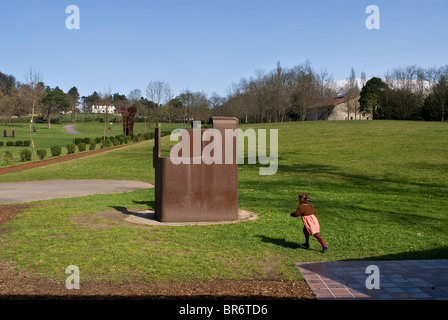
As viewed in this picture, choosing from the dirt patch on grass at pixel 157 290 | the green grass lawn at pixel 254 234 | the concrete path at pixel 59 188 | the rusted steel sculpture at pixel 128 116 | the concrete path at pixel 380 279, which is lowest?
the concrete path at pixel 59 188

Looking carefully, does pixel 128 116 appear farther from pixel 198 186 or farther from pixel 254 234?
pixel 254 234

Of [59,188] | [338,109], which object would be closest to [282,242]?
[59,188]

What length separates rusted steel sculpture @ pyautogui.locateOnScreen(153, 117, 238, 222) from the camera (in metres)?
9.24

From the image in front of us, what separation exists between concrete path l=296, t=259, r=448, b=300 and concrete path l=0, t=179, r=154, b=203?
10.2 m

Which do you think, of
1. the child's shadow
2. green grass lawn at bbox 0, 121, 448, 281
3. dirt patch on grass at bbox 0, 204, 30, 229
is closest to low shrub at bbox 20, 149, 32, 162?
green grass lawn at bbox 0, 121, 448, 281

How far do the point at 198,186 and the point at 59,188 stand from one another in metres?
9.01

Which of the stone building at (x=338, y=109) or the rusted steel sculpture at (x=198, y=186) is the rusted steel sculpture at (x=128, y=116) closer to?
the stone building at (x=338, y=109)

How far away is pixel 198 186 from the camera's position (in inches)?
368

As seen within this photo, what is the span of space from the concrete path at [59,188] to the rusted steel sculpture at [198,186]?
5.96 meters

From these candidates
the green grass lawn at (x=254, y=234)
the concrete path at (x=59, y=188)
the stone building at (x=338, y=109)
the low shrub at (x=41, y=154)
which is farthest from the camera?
the stone building at (x=338, y=109)

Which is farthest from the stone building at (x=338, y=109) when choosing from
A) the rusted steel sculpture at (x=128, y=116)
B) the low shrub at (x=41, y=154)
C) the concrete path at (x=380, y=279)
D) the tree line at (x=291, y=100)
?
the concrete path at (x=380, y=279)

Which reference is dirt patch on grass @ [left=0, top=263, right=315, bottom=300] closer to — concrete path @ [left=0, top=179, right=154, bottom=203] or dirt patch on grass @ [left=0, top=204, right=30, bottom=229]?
dirt patch on grass @ [left=0, top=204, right=30, bottom=229]

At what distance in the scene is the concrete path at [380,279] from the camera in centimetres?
516

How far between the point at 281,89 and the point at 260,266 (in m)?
67.7
